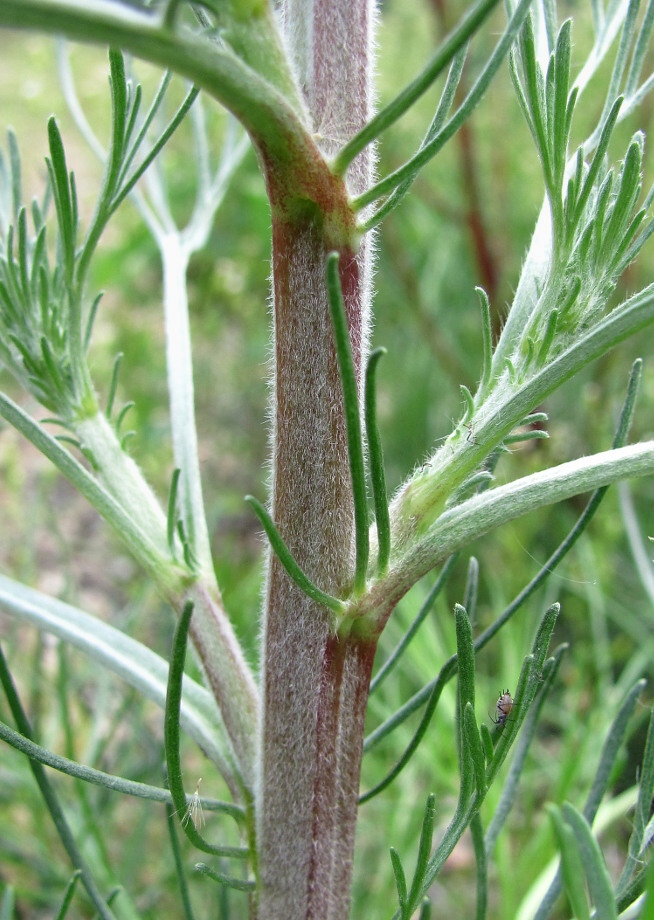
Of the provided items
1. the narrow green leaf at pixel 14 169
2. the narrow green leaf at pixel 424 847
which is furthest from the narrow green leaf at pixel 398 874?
the narrow green leaf at pixel 14 169

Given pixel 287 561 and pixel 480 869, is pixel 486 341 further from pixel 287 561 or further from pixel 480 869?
pixel 480 869

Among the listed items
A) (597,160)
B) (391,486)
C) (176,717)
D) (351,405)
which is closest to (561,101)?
(597,160)

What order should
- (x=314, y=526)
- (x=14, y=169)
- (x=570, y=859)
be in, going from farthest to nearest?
(x=14, y=169) → (x=314, y=526) → (x=570, y=859)

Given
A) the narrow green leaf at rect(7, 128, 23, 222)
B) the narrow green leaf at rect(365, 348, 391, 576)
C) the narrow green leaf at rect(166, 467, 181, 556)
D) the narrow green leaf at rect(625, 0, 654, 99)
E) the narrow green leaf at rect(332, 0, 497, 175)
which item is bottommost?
the narrow green leaf at rect(365, 348, 391, 576)

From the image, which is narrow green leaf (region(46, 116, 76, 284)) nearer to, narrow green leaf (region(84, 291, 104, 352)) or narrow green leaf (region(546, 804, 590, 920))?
narrow green leaf (region(84, 291, 104, 352))

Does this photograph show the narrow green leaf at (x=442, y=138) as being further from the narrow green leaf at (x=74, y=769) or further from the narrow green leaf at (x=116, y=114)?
the narrow green leaf at (x=74, y=769)

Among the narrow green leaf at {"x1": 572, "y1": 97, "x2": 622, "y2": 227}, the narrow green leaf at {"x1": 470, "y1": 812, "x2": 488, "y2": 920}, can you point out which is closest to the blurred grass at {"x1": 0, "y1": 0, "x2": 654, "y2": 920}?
the narrow green leaf at {"x1": 470, "y1": 812, "x2": 488, "y2": 920}
